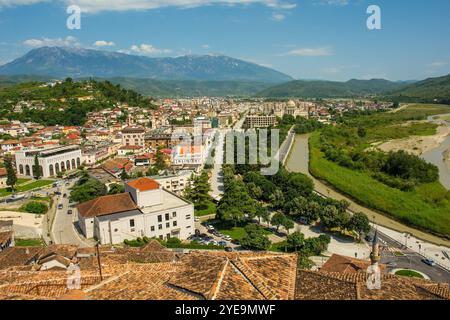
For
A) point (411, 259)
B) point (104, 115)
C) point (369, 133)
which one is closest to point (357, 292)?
point (411, 259)

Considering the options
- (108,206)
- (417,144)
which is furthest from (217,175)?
(417,144)

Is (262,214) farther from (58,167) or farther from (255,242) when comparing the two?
(58,167)

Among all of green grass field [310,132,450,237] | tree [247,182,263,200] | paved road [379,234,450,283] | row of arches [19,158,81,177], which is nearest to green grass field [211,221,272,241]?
tree [247,182,263,200]

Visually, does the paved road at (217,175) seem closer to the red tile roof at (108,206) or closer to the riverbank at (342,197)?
the riverbank at (342,197)

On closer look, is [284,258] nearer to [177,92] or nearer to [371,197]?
[371,197]

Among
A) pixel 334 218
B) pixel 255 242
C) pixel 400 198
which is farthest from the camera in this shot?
pixel 400 198

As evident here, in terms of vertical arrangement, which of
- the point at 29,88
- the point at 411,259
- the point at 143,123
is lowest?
the point at 411,259
